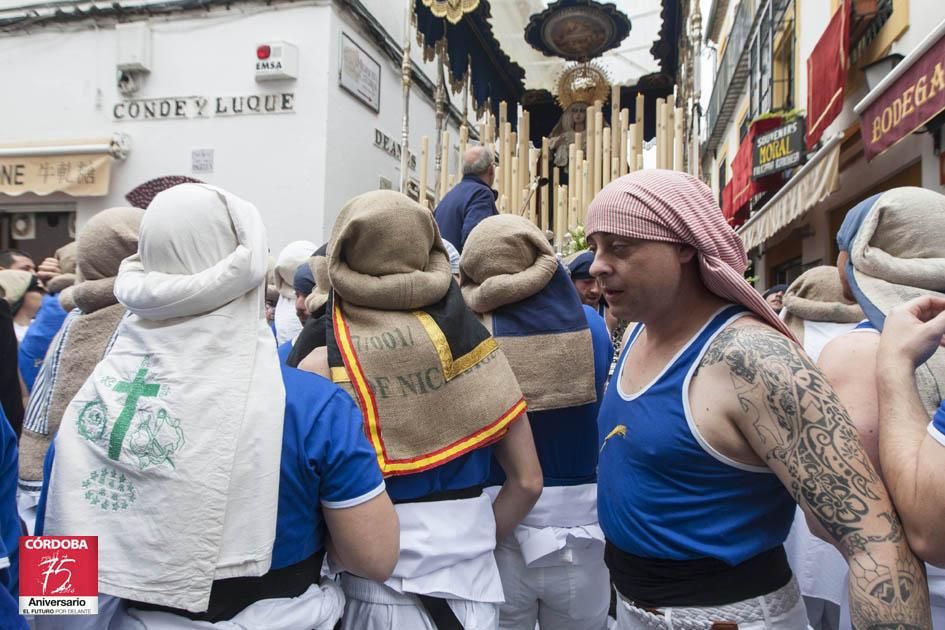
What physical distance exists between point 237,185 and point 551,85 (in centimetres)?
463

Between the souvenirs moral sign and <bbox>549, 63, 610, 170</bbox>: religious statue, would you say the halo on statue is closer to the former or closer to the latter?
<bbox>549, 63, 610, 170</bbox>: religious statue

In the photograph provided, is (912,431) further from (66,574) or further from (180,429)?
(66,574)

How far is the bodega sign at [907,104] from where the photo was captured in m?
4.51

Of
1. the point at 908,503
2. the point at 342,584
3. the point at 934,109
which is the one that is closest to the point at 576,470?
the point at 342,584

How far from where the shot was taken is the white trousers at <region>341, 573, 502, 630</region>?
6.14 feet

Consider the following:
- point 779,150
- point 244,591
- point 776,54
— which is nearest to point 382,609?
point 244,591

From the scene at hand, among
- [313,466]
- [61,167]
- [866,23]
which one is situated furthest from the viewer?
[61,167]

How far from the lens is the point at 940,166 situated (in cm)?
567

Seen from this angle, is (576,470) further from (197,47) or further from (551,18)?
(197,47)

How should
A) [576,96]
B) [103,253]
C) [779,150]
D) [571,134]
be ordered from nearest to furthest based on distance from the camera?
[103,253]
[576,96]
[571,134]
[779,150]

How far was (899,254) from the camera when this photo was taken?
182 cm

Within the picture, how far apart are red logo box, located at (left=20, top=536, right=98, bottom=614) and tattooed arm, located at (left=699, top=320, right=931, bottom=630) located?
137 cm

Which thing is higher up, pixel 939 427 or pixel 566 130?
pixel 566 130

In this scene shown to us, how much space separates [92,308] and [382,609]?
156 cm
